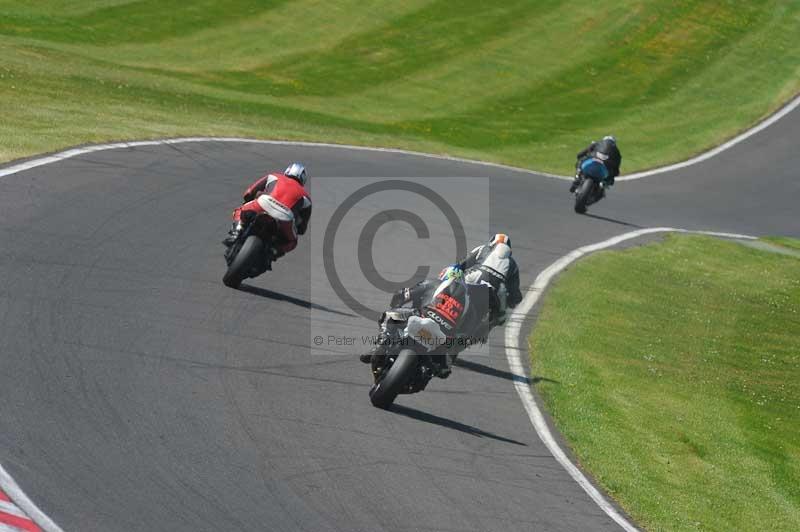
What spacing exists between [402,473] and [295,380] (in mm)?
2352

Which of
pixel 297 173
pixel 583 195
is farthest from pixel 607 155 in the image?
pixel 297 173

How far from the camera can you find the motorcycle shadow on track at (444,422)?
12000 millimetres

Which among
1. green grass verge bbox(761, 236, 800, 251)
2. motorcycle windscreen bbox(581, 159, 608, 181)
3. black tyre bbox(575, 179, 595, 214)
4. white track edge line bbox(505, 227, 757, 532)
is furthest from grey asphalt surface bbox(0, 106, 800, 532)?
green grass verge bbox(761, 236, 800, 251)

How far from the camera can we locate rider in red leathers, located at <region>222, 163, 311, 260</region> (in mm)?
14789

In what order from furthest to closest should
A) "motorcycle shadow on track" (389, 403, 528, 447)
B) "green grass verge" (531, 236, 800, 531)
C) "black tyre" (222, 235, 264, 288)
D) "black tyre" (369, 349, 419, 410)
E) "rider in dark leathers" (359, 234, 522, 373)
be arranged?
1. "black tyre" (222, 235, 264, 288)
2. "rider in dark leathers" (359, 234, 522, 373)
3. "green grass verge" (531, 236, 800, 531)
4. "motorcycle shadow on track" (389, 403, 528, 447)
5. "black tyre" (369, 349, 419, 410)

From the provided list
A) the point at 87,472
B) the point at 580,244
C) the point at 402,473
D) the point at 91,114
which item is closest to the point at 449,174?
the point at 580,244

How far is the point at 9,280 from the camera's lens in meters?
12.7

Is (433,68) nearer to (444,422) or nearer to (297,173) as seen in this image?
(297,173)

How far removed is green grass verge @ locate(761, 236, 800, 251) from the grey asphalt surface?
1132 centimetres

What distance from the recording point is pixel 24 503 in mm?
7816

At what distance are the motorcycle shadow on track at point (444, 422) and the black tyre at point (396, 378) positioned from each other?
223mm

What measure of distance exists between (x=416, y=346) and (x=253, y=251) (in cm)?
369

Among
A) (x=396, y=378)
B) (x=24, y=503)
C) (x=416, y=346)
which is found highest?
(x=416, y=346)

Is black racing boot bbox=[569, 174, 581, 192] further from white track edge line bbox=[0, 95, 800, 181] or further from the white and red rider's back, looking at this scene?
the white and red rider's back
